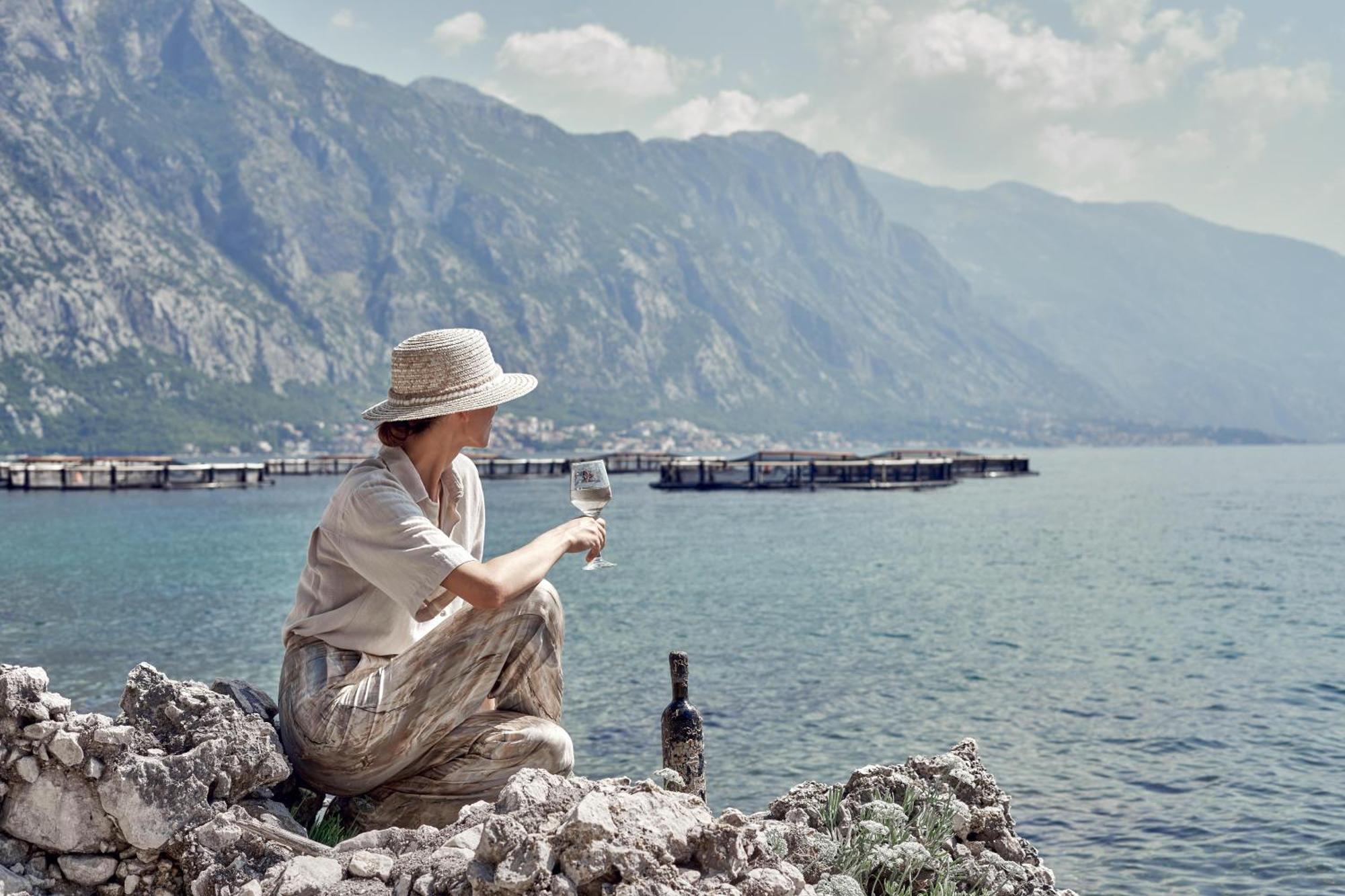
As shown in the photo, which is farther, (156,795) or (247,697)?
(247,697)

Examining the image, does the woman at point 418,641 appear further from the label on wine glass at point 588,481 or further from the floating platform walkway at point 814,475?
the floating platform walkway at point 814,475

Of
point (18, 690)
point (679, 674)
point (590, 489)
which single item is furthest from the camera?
point (679, 674)

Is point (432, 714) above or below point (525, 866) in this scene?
above

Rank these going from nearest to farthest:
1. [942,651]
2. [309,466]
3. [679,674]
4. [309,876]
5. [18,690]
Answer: [309,876] → [18,690] → [679,674] → [942,651] → [309,466]

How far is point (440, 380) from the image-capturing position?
166 inches

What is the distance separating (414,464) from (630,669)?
13.8 meters

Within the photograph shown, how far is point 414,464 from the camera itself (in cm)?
432

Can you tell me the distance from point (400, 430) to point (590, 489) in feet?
2.54

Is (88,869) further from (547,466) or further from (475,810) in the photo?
(547,466)

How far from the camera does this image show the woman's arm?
3840 mm

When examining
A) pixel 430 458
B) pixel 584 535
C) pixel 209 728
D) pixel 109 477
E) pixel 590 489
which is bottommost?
pixel 109 477

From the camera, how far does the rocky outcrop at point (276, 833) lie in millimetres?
3109

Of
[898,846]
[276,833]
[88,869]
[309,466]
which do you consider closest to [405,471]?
[276,833]

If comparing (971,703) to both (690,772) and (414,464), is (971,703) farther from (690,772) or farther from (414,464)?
(414,464)
